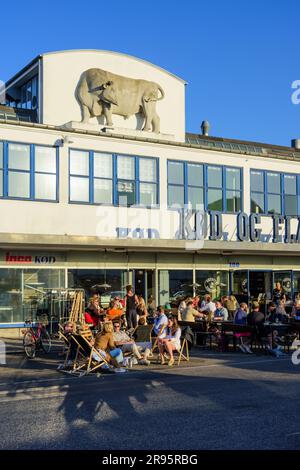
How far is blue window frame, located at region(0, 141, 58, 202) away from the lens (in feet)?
75.3

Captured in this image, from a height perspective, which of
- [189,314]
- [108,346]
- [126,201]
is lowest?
[108,346]

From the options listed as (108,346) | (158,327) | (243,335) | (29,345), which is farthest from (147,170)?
(108,346)

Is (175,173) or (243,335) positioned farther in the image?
(175,173)

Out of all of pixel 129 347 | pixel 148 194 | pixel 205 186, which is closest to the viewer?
pixel 129 347

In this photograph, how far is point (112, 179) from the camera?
82.9 feet

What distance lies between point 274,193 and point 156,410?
70.8ft

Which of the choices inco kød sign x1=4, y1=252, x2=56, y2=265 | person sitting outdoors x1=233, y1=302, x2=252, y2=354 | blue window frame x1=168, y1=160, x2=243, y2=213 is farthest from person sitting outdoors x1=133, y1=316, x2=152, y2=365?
blue window frame x1=168, y1=160, x2=243, y2=213

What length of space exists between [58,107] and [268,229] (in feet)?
35.5

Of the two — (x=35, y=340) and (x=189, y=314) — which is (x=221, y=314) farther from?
(x=35, y=340)

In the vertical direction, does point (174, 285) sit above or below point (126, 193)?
below

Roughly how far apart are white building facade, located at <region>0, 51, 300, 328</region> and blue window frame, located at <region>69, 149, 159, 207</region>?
4cm

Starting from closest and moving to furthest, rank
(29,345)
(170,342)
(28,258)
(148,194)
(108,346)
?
1. (108,346)
2. (170,342)
3. (29,345)
4. (28,258)
5. (148,194)

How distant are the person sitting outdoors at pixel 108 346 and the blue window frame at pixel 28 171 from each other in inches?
384

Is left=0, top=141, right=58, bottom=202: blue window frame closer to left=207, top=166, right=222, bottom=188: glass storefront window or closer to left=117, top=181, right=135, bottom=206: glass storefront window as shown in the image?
left=117, top=181, right=135, bottom=206: glass storefront window
